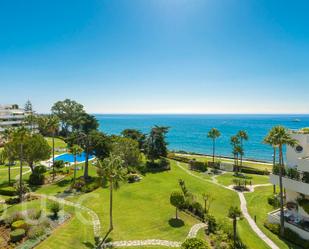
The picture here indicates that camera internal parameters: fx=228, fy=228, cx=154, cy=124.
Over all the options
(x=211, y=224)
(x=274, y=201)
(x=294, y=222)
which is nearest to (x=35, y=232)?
(x=211, y=224)

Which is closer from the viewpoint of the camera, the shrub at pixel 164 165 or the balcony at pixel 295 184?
the balcony at pixel 295 184

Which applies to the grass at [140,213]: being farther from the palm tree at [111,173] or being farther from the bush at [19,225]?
the bush at [19,225]

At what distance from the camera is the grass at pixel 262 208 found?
76.6 ft

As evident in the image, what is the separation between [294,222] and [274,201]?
274 inches

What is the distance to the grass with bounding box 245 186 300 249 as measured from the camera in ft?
76.6

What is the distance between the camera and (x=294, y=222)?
81.7ft

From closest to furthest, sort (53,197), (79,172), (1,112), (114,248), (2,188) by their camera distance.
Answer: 1. (114,248)
2. (53,197)
3. (2,188)
4. (79,172)
5. (1,112)

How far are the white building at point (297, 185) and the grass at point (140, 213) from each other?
4.69 meters

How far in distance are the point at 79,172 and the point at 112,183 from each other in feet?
79.9

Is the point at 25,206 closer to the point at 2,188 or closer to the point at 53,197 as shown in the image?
the point at 53,197

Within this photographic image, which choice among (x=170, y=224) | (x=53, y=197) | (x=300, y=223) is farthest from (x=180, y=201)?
(x=53, y=197)

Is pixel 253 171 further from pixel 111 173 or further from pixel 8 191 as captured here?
pixel 8 191

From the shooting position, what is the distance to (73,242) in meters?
20.5

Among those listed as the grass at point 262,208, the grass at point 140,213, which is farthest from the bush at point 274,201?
the grass at point 140,213
